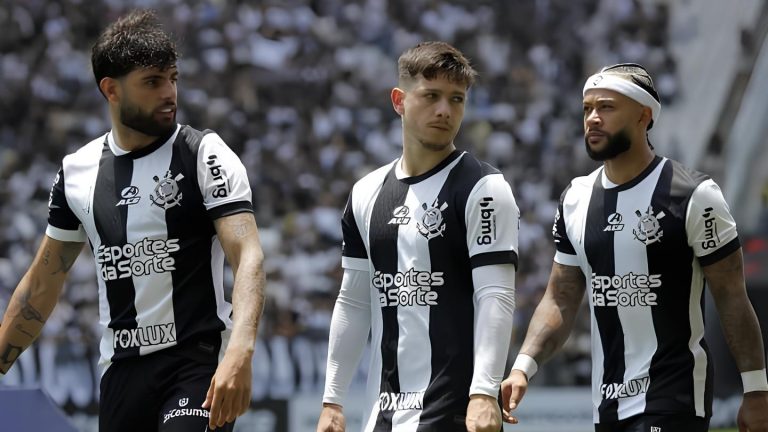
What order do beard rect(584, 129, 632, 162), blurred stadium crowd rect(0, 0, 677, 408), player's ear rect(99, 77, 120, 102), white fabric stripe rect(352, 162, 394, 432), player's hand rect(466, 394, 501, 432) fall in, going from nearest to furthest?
player's hand rect(466, 394, 501, 432) → white fabric stripe rect(352, 162, 394, 432) → player's ear rect(99, 77, 120, 102) → beard rect(584, 129, 632, 162) → blurred stadium crowd rect(0, 0, 677, 408)

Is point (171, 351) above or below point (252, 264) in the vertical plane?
below

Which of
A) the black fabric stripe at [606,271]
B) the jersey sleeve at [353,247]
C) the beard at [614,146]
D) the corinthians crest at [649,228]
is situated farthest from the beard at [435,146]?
the corinthians crest at [649,228]

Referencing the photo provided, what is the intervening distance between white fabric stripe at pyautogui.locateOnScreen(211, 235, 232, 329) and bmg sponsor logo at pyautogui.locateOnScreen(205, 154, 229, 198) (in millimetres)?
220

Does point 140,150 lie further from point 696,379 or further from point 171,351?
point 696,379

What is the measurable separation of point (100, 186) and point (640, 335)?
2259 millimetres

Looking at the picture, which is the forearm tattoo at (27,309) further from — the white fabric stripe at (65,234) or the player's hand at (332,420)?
the player's hand at (332,420)

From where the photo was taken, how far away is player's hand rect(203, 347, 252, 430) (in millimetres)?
4184

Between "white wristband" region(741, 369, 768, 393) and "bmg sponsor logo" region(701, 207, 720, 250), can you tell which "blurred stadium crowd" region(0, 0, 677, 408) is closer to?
"white wristband" region(741, 369, 768, 393)

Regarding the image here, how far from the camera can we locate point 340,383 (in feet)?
16.6

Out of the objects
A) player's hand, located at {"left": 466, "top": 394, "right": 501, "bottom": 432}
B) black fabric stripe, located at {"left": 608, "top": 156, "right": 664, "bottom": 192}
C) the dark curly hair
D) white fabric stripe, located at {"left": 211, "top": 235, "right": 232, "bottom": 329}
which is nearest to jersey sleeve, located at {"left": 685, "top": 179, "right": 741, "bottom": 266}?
black fabric stripe, located at {"left": 608, "top": 156, "right": 664, "bottom": 192}

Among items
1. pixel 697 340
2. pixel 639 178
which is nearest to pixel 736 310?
pixel 697 340

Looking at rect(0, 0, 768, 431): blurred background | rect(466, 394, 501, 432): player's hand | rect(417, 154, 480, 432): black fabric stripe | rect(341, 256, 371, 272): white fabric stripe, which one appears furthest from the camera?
rect(0, 0, 768, 431): blurred background

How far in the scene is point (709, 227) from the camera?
4.97 meters

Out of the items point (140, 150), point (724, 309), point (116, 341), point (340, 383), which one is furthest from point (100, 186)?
point (724, 309)
